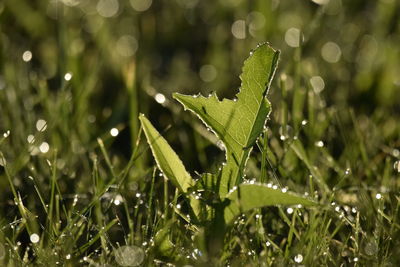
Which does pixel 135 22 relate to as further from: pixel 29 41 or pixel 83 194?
pixel 83 194

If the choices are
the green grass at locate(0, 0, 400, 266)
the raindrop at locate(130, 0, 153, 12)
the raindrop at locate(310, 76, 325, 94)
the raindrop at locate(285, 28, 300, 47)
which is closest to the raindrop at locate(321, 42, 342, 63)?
the green grass at locate(0, 0, 400, 266)

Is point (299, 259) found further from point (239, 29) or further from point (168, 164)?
point (239, 29)

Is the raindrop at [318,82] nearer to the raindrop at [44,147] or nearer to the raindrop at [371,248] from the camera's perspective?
the raindrop at [44,147]

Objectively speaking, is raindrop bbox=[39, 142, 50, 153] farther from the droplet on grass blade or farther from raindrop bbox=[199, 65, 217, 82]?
raindrop bbox=[199, 65, 217, 82]

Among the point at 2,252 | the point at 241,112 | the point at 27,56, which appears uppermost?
the point at 241,112

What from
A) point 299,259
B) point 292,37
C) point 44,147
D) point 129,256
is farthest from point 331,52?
point 129,256

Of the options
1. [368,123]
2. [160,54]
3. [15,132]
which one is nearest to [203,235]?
[15,132]
